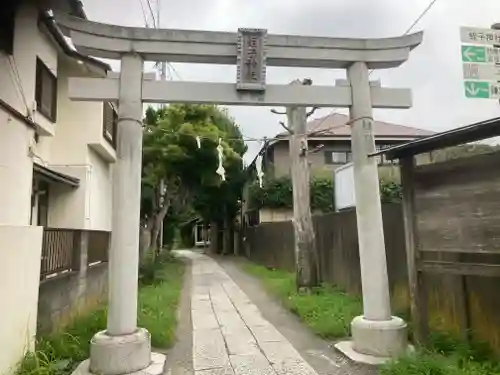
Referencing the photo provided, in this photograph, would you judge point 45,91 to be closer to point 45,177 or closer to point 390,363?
point 45,177

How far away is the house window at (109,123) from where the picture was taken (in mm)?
12075

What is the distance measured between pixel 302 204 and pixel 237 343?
16.1 feet

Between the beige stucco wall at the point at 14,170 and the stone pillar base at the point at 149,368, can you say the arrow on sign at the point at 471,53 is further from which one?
the beige stucco wall at the point at 14,170

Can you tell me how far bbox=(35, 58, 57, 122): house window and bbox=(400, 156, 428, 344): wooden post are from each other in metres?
7.82

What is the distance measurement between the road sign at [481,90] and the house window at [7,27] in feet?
26.0

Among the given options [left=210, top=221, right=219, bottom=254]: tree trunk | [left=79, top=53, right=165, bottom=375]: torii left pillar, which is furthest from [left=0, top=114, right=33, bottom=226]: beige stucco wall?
[left=210, top=221, right=219, bottom=254]: tree trunk

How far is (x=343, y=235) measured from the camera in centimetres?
998

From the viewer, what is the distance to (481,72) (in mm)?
5254

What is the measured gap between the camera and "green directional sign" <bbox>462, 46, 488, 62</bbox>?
17.3 feet

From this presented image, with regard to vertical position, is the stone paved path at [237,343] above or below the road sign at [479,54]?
below

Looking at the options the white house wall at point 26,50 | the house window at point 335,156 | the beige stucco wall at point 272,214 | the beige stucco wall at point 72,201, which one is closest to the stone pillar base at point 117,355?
the white house wall at point 26,50

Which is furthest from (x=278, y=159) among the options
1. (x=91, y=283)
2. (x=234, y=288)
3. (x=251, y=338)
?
(x=251, y=338)

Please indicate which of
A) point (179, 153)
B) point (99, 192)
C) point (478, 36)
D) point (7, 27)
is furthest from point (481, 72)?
point (179, 153)

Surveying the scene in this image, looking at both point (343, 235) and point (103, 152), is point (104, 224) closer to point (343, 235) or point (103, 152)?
point (103, 152)
